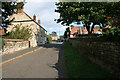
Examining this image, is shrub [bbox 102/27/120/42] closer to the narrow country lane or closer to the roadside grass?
Result: the roadside grass

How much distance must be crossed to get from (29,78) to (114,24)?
4.77m

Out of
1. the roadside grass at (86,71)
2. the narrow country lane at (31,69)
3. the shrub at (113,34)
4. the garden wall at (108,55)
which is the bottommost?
the narrow country lane at (31,69)

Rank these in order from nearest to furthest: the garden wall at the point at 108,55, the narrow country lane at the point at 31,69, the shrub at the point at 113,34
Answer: the garden wall at the point at 108,55
the shrub at the point at 113,34
the narrow country lane at the point at 31,69

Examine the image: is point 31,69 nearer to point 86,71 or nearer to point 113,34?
point 86,71

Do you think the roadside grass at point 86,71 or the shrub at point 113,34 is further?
the shrub at point 113,34

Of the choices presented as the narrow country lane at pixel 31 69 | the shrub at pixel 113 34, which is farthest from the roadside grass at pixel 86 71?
the shrub at pixel 113 34

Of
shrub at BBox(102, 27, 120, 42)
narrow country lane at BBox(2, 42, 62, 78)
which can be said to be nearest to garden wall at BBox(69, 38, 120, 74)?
shrub at BBox(102, 27, 120, 42)

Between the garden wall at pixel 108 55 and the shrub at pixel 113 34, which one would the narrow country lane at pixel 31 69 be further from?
the shrub at pixel 113 34

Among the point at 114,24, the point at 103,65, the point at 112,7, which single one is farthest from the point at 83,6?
the point at 103,65

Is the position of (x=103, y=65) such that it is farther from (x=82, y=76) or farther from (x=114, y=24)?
(x=114, y=24)

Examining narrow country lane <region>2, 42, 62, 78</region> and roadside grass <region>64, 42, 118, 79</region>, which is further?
narrow country lane <region>2, 42, 62, 78</region>

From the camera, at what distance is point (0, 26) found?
1298cm

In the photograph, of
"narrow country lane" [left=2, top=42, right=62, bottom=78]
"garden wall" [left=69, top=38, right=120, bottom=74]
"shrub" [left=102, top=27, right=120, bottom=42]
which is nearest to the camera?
"garden wall" [left=69, top=38, right=120, bottom=74]

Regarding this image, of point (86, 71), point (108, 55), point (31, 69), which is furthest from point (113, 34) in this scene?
point (31, 69)
